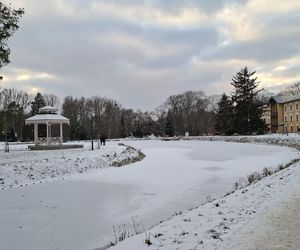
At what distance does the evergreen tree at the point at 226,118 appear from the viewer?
67.2 meters

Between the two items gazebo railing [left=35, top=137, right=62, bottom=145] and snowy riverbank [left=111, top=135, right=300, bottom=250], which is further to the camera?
gazebo railing [left=35, top=137, right=62, bottom=145]

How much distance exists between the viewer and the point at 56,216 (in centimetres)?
1090

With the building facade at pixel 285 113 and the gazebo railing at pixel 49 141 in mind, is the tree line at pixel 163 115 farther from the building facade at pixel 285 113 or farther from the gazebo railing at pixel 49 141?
the gazebo railing at pixel 49 141

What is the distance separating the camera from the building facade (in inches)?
3351

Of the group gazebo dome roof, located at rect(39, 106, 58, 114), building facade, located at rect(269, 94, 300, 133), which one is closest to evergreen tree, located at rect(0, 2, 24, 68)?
gazebo dome roof, located at rect(39, 106, 58, 114)

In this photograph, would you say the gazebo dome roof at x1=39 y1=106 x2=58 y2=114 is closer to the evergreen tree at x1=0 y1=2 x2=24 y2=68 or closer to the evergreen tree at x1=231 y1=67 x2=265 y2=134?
the evergreen tree at x1=0 y1=2 x2=24 y2=68

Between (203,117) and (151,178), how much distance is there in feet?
309

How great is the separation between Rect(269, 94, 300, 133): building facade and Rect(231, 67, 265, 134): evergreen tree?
881 inches

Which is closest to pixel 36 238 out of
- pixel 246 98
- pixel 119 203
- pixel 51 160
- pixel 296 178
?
pixel 119 203

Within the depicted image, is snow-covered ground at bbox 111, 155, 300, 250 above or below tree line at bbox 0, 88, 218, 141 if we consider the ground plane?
below

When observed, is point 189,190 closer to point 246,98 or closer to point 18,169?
point 18,169

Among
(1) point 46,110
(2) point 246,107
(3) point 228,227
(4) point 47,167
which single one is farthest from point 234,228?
(2) point 246,107

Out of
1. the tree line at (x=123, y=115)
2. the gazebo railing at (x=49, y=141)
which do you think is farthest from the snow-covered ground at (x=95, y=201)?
the tree line at (x=123, y=115)

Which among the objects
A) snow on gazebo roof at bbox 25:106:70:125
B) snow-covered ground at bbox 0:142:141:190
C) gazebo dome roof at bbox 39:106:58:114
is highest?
gazebo dome roof at bbox 39:106:58:114
